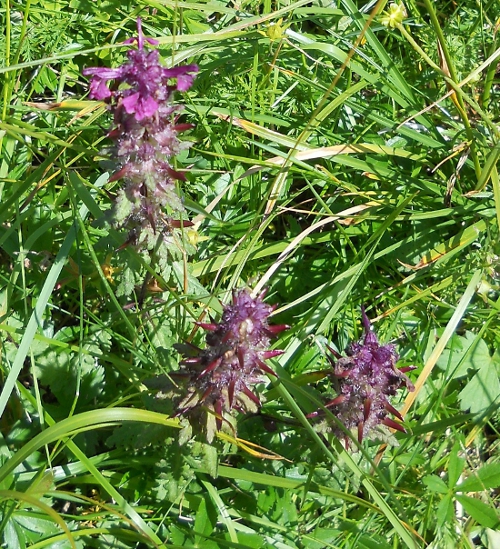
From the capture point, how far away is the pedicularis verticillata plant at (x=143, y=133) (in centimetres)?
221

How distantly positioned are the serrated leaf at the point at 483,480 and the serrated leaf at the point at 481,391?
328 millimetres

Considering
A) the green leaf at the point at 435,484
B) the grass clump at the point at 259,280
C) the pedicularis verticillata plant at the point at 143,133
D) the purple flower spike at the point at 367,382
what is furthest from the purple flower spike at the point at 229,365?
the green leaf at the point at 435,484

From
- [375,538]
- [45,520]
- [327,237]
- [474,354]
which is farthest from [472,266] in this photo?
[45,520]

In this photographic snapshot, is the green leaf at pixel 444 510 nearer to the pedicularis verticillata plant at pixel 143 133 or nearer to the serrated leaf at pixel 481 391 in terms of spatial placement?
the serrated leaf at pixel 481 391

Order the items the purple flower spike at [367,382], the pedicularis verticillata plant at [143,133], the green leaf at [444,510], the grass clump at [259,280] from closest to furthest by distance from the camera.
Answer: the pedicularis verticillata plant at [143,133] → the purple flower spike at [367,382] → the grass clump at [259,280] → the green leaf at [444,510]

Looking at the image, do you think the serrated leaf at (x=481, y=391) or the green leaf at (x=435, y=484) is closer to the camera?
the green leaf at (x=435, y=484)

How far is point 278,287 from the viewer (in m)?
3.77

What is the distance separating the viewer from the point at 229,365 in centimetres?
242

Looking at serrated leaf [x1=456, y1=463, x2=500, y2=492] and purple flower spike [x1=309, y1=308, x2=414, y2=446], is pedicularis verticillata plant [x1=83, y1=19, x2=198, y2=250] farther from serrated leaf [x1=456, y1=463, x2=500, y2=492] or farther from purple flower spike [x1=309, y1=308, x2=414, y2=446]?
serrated leaf [x1=456, y1=463, x2=500, y2=492]

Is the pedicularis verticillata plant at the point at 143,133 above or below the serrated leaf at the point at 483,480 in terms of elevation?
above

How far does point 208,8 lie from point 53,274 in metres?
1.95

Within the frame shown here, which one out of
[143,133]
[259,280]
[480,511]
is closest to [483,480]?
[480,511]

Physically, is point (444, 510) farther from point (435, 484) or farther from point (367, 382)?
point (367, 382)

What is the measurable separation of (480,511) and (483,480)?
16cm
